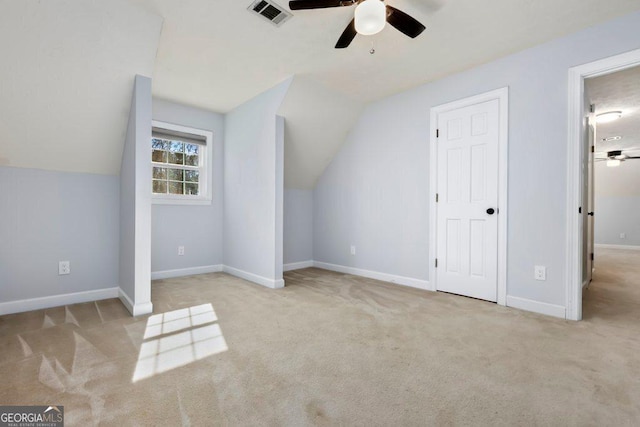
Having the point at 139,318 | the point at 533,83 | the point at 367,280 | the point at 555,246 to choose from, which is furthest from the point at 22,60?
the point at 555,246

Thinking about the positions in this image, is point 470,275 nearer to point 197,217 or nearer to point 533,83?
point 533,83

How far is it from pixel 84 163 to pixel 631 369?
186 inches

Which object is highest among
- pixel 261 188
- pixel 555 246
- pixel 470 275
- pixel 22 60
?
pixel 22 60

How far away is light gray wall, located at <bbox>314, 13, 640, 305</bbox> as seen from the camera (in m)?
2.64

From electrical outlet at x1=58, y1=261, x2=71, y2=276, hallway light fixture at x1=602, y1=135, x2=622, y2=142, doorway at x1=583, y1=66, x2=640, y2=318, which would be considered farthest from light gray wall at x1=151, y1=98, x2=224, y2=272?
hallway light fixture at x1=602, y1=135, x2=622, y2=142

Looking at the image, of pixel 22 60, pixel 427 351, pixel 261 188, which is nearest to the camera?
pixel 427 351

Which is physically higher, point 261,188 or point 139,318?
point 261,188

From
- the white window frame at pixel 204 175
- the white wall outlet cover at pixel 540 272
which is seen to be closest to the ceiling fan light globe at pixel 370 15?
the white wall outlet cover at pixel 540 272

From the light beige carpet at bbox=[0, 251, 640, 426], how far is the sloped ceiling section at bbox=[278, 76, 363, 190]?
224 cm

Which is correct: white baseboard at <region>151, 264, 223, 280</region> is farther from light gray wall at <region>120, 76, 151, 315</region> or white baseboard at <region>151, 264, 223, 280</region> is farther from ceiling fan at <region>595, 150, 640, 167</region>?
ceiling fan at <region>595, 150, 640, 167</region>

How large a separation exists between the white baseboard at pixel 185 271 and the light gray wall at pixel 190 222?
0.04 meters

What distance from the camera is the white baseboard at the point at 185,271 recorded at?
13.3 feet

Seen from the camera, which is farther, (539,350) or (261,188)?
(261,188)

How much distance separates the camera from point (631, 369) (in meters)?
1.78
